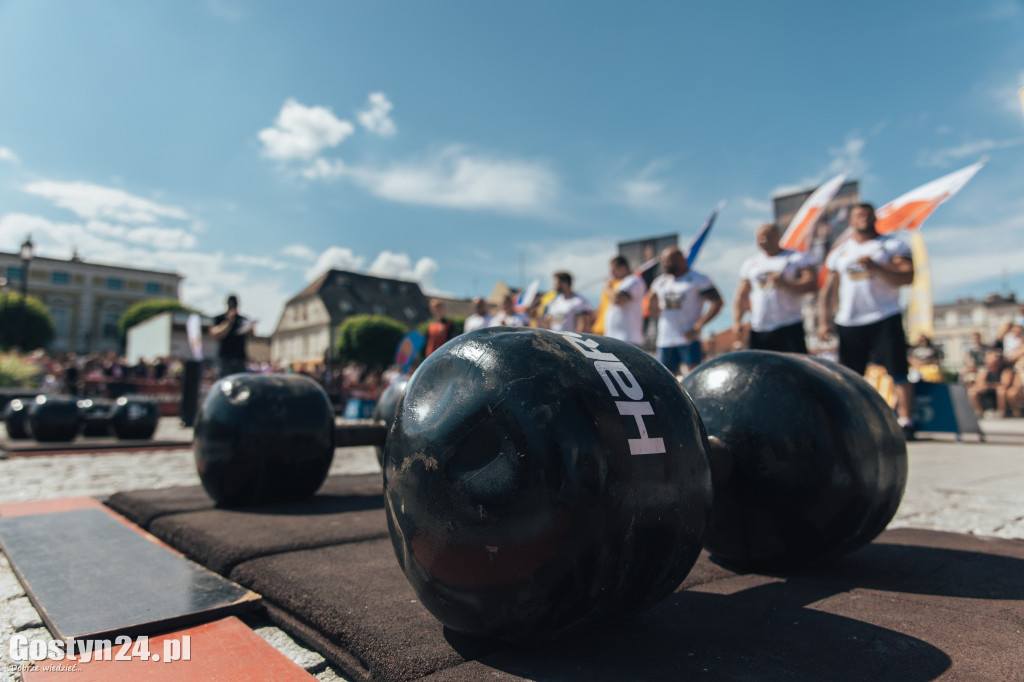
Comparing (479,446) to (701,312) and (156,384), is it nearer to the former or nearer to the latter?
(701,312)

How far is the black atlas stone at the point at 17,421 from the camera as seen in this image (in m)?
8.66

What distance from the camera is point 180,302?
77.2 metres

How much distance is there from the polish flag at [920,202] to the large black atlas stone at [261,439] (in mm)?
7189

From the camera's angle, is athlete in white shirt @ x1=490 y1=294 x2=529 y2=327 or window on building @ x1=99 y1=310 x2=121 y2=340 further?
window on building @ x1=99 y1=310 x2=121 y2=340

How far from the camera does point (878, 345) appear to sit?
6453 mm

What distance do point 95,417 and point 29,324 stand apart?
64.4 m

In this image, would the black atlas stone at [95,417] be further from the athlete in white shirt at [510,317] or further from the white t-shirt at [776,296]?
the white t-shirt at [776,296]

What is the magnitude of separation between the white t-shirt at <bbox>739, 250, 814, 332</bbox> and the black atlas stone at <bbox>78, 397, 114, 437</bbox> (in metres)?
9.16

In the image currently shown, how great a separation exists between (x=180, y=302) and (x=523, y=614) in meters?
86.1

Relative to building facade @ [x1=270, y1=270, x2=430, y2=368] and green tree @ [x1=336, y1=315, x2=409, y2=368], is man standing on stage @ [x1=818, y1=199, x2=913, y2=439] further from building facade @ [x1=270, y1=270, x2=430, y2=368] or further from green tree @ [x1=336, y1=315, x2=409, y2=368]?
building facade @ [x1=270, y1=270, x2=430, y2=368]

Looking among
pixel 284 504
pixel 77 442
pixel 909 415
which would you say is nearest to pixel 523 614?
pixel 284 504

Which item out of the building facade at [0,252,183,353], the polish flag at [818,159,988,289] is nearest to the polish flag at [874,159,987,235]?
the polish flag at [818,159,988,289]

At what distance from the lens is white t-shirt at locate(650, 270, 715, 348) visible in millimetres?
6609

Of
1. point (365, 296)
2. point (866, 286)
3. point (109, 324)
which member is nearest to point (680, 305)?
point (866, 286)
